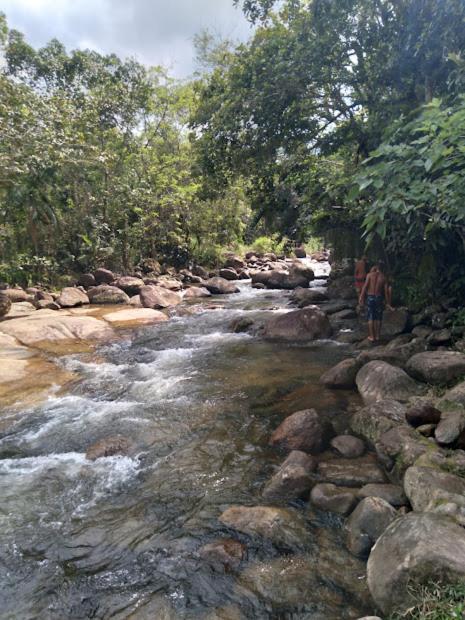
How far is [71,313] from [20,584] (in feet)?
36.2

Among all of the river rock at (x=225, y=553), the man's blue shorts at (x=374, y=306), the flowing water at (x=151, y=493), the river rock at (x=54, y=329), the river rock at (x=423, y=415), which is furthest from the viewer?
the river rock at (x=54, y=329)

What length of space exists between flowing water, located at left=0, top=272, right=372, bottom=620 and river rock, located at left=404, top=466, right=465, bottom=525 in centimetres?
70

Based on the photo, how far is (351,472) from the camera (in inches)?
165

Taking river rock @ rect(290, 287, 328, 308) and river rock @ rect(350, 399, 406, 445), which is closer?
river rock @ rect(350, 399, 406, 445)

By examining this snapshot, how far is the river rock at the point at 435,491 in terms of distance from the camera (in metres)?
3.03

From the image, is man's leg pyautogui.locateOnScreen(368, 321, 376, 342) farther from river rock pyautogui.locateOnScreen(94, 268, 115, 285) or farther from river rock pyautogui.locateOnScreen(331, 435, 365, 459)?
river rock pyautogui.locateOnScreen(94, 268, 115, 285)

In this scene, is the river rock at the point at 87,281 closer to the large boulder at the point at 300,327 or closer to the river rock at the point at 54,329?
the river rock at the point at 54,329

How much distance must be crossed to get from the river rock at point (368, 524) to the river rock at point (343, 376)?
127 inches

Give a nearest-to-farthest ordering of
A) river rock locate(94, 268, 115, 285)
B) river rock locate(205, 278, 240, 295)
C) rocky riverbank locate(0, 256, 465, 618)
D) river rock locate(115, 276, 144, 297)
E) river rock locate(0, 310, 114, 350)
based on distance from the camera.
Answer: rocky riverbank locate(0, 256, 465, 618)
river rock locate(0, 310, 114, 350)
river rock locate(115, 276, 144, 297)
river rock locate(94, 268, 115, 285)
river rock locate(205, 278, 240, 295)

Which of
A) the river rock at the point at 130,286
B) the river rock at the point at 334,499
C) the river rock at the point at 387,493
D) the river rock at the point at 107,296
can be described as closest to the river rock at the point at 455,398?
A: the river rock at the point at 387,493

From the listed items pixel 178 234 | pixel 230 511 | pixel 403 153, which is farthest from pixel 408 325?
pixel 178 234

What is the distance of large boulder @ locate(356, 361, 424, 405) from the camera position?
5715 mm

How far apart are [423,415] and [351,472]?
3.54 feet

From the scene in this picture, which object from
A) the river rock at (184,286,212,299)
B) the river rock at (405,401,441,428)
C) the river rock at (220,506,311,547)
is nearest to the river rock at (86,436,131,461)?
the river rock at (220,506,311,547)
